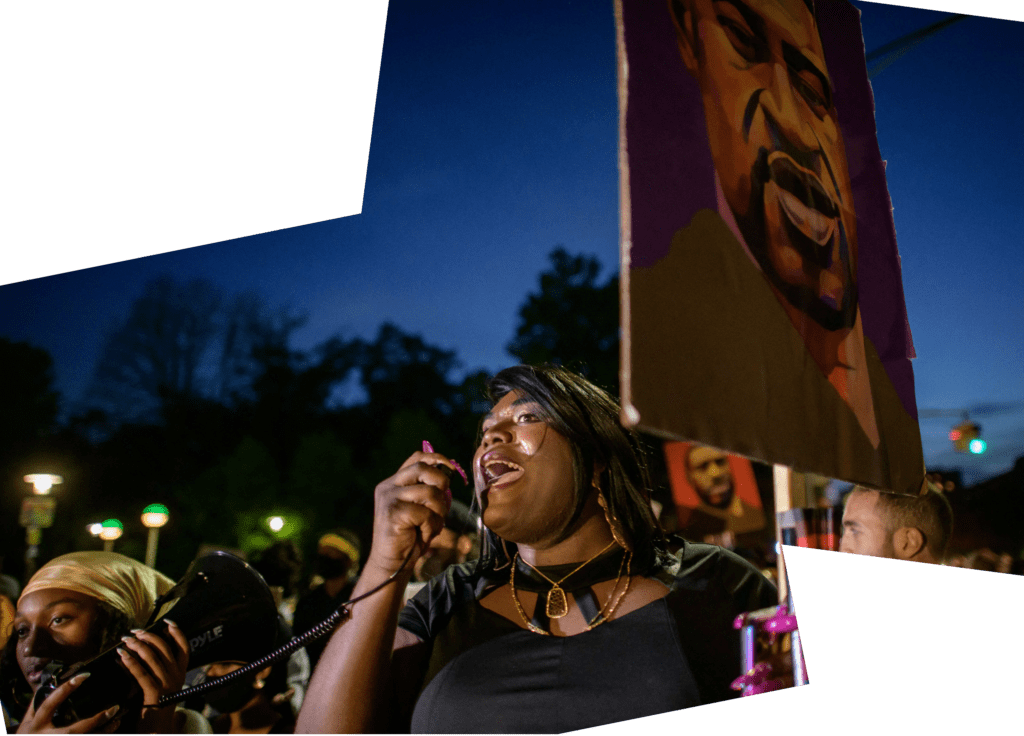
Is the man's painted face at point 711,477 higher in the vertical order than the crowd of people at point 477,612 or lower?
higher

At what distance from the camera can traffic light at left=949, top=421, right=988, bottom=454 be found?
10.8 feet

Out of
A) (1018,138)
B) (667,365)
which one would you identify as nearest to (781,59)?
(667,365)

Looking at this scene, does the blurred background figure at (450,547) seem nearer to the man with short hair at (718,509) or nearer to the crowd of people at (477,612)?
the crowd of people at (477,612)

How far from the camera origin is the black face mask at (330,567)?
2.61 metres

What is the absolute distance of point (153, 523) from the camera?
281 centimetres

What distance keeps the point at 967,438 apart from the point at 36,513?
11.9 ft

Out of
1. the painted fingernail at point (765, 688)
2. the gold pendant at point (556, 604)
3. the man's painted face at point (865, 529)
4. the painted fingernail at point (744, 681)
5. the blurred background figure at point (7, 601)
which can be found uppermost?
the man's painted face at point (865, 529)

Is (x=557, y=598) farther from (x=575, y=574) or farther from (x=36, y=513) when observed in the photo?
(x=36, y=513)

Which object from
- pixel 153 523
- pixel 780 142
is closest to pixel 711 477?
pixel 780 142

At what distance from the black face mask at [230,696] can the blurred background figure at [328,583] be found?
0.22 meters

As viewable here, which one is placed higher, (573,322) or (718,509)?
(573,322)

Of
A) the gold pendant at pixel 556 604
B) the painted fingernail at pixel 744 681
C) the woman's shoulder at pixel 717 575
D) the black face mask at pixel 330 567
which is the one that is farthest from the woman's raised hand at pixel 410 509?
the painted fingernail at pixel 744 681

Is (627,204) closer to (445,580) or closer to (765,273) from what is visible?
(765,273)

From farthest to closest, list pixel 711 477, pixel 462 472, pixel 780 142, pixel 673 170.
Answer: pixel 711 477 < pixel 462 472 < pixel 780 142 < pixel 673 170
